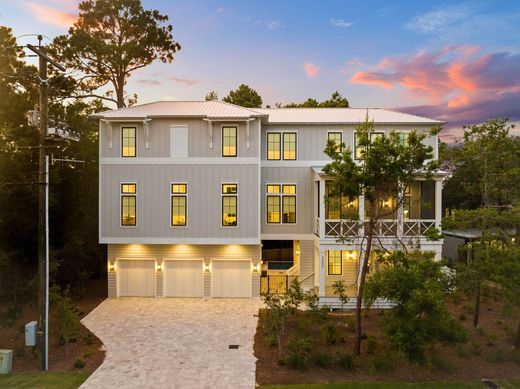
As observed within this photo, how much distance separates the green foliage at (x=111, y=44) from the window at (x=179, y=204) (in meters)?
11.5

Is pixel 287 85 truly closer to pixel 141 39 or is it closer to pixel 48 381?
pixel 141 39

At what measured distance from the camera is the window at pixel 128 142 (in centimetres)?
1752

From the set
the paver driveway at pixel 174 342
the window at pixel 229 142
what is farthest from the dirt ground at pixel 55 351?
the window at pixel 229 142

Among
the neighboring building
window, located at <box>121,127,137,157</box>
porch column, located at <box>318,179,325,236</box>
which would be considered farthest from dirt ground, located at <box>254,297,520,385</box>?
window, located at <box>121,127,137,157</box>

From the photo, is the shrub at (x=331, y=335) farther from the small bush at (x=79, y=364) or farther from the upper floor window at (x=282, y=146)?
the upper floor window at (x=282, y=146)

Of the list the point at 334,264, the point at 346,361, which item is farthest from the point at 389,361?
the point at 334,264

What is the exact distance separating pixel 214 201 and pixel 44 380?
974cm

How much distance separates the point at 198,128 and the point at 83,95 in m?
12.3

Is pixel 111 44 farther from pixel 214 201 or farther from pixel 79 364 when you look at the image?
pixel 79 364

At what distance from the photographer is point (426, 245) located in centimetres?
1697

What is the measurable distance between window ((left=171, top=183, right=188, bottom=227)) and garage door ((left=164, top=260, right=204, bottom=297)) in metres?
2.13

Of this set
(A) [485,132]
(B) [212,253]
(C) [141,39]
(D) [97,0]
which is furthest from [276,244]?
(D) [97,0]

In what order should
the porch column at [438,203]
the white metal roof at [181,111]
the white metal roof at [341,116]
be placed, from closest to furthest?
the porch column at [438,203], the white metal roof at [181,111], the white metal roof at [341,116]

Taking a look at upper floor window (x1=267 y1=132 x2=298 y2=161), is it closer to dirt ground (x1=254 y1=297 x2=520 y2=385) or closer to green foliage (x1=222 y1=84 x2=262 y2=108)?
dirt ground (x1=254 y1=297 x2=520 y2=385)
